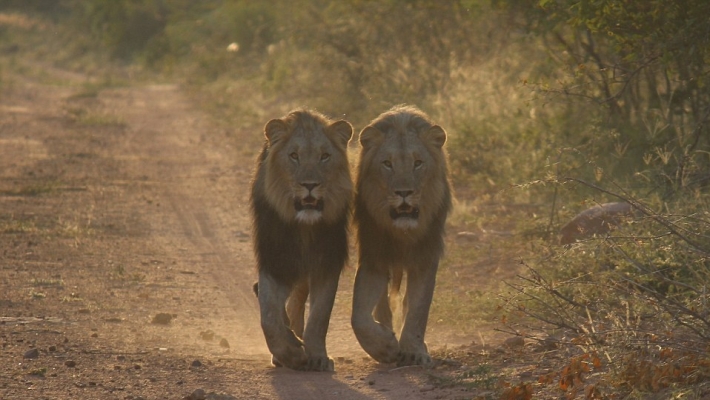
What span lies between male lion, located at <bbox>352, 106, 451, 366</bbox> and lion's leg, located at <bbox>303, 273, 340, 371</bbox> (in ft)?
0.50

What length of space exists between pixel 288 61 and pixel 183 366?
1693 cm

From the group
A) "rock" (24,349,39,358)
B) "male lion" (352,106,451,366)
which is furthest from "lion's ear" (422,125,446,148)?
"rock" (24,349,39,358)

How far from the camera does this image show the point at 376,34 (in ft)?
54.9

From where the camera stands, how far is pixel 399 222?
579 centimetres

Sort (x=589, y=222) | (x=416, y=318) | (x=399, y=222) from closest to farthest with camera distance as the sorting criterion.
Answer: (x=399, y=222), (x=416, y=318), (x=589, y=222)

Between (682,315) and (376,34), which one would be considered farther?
(376,34)

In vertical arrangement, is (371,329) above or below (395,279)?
below

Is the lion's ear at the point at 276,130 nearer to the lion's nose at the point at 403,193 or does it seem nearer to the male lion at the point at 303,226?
the male lion at the point at 303,226

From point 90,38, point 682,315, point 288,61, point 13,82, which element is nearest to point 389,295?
point 682,315

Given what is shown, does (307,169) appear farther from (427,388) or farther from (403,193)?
(427,388)

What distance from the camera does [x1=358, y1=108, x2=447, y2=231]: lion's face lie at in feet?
19.1

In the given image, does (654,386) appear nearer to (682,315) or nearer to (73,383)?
(682,315)

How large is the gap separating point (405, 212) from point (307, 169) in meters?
0.54

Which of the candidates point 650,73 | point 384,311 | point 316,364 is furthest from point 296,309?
point 650,73
